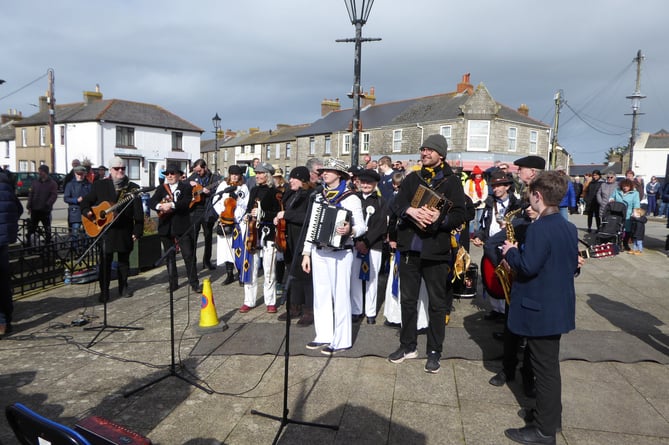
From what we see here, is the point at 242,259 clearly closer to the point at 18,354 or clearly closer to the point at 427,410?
the point at 18,354

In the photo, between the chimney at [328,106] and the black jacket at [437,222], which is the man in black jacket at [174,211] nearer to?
the black jacket at [437,222]

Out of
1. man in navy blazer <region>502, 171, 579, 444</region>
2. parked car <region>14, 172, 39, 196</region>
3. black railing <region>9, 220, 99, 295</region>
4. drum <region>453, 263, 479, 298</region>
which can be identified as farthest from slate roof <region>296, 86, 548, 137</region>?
man in navy blazer <region>502, 171, 579, 444</region>

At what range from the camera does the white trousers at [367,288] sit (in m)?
5.89

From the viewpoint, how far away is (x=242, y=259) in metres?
6.45

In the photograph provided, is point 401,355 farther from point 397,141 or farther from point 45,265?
point 397,141

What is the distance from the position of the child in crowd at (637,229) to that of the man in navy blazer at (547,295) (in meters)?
9.19

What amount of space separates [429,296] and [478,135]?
31155 millimetres

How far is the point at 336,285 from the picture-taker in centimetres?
479

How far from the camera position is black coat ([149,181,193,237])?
7289 millimetres

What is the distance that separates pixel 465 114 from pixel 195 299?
2977 centimetres

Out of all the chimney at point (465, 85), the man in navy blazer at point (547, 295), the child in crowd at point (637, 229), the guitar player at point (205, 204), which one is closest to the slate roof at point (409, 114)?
the chimney at point (465, 85)

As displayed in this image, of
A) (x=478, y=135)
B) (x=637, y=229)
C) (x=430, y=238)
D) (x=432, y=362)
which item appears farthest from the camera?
(x=478, y=135)

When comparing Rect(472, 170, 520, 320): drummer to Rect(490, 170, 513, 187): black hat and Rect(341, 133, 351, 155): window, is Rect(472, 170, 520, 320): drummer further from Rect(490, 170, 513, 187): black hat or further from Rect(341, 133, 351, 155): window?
Rect(341, 133, 351, 155): window

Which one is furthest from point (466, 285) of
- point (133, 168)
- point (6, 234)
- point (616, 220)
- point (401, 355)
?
point (133, 168)
